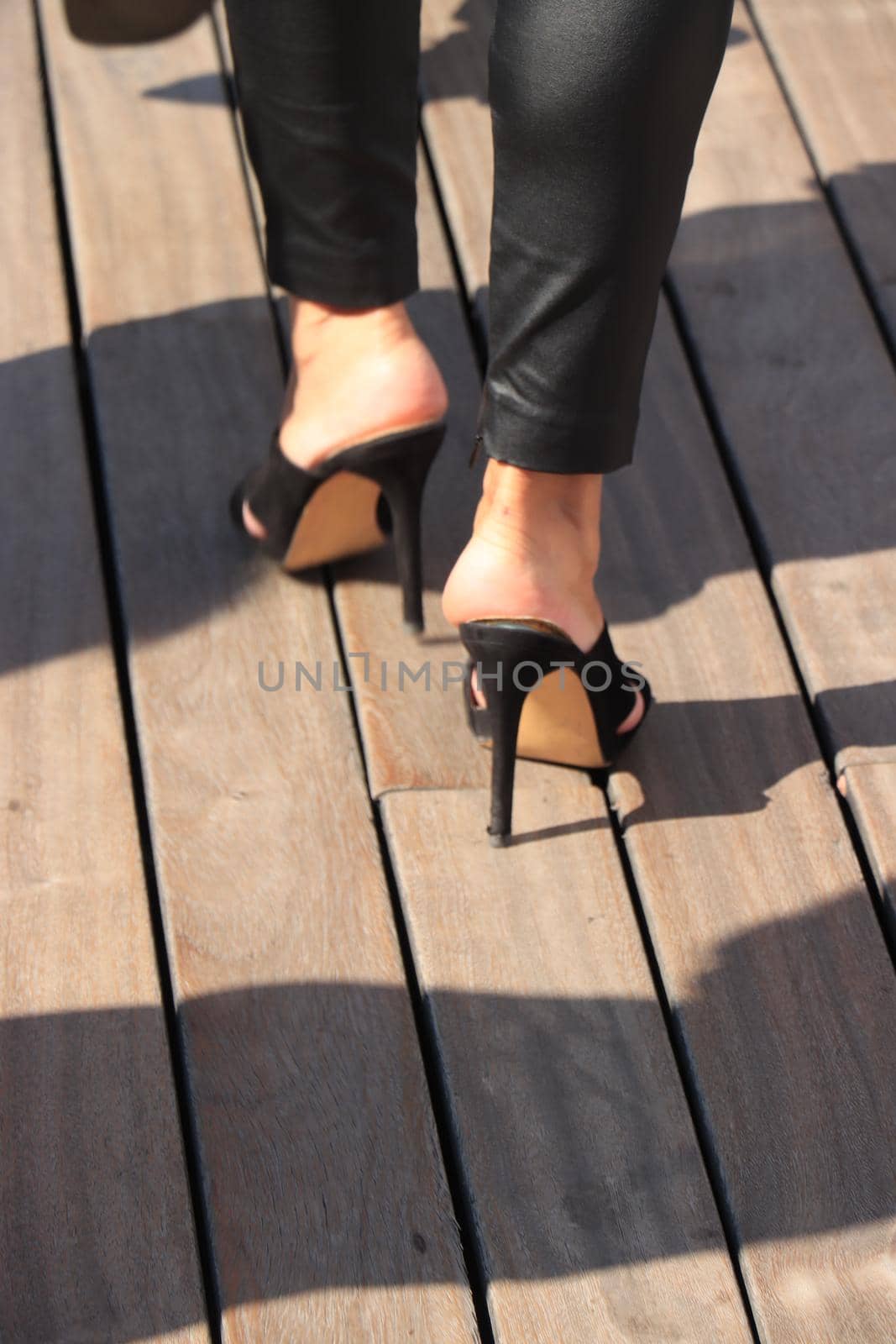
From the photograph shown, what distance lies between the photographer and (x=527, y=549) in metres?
0.88

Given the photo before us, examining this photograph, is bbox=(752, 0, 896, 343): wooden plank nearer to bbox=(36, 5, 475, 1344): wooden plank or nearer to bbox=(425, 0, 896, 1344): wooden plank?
bbox=(425, 0, 896, 1344): wooden plank

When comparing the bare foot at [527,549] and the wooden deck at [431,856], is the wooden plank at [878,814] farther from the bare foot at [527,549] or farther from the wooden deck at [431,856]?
the bare foot at [527,549]

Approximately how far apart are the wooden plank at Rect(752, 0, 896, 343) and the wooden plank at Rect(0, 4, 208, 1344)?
0.81 m

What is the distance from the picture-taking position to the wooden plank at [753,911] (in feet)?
2.75

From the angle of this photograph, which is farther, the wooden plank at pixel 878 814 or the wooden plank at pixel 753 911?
the wooden plank at pixel 878 814

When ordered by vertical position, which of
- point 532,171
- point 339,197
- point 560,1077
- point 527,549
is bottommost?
point 560,1077

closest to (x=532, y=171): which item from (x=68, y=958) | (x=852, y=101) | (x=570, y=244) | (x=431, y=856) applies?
(x=570, y=244)

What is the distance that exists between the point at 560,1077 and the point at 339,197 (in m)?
0.62

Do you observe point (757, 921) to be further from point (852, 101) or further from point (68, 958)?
point (852, 101)

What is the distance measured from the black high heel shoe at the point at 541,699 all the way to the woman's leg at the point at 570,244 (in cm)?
3

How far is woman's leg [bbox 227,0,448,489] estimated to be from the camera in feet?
3.00

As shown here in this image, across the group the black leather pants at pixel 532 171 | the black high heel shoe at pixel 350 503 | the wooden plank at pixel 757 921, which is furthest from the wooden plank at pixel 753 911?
the black leather pants at pixel 532 171

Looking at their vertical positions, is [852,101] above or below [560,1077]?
above

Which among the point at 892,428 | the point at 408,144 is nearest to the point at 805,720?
the point at 892,428
